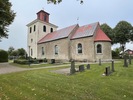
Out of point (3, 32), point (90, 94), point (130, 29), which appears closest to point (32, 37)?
point (3, 32)

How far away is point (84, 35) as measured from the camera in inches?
1072

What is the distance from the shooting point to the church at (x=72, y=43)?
1022 inches

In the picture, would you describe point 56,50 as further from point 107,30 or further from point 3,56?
point 107,30

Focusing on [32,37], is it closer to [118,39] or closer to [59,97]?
[118,39]

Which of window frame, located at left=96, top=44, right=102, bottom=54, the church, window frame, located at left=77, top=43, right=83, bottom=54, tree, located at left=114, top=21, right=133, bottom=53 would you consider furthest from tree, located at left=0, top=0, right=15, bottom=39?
tree, located at left=114, top=21, right=133, bottom=53

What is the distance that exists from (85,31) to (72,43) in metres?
3.59

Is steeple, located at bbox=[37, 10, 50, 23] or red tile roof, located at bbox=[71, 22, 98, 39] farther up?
steeple, located at bbox=[37, 10, 50, 23]

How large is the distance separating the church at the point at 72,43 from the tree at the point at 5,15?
11.2 m

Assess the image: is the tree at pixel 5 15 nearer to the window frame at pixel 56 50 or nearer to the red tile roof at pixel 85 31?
the window frame at pixel 56 50

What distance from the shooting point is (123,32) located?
41.1m

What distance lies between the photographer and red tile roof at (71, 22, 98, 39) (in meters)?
26.8

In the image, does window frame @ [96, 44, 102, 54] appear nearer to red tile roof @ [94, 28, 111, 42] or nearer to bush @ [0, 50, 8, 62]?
red tile roof @ [94, 28, 111, 42]

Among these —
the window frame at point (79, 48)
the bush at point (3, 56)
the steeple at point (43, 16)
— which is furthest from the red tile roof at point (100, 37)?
the bush at point (3, 56)

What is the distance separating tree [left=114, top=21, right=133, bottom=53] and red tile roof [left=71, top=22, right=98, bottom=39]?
1609 centimetres
